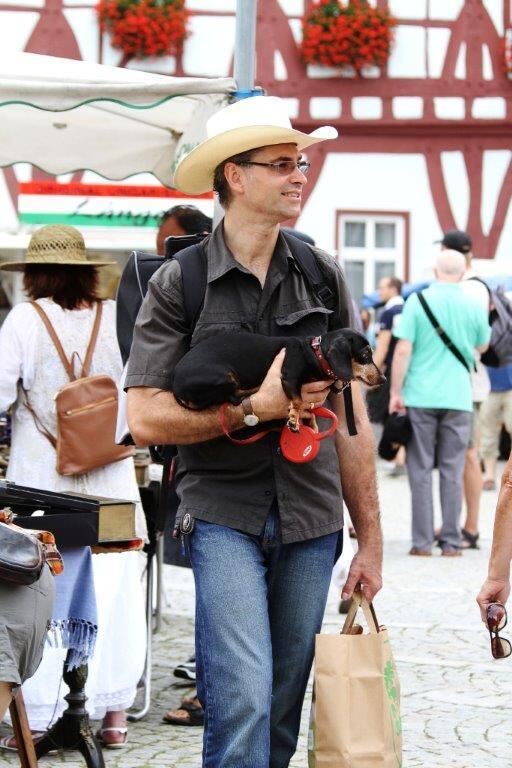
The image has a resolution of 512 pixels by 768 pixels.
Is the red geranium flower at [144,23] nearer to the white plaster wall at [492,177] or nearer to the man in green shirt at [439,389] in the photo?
the white plaster wall at [492,177]

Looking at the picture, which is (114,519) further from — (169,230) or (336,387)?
(169,230)

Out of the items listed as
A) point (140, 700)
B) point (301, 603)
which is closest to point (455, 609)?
point (140, 700)

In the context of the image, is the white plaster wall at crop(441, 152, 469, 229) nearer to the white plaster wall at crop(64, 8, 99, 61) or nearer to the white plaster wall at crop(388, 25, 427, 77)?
the white plaster wall at crop(388, 25, 427, 77)

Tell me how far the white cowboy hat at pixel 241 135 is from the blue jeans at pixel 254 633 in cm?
91

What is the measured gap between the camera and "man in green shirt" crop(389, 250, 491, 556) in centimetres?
1072

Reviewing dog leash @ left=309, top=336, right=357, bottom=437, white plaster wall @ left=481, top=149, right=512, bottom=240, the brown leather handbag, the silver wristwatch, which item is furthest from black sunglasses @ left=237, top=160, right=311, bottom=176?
white plaster wall @ left=481, top=149, right=512, bottom=240

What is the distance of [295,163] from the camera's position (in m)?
4.00

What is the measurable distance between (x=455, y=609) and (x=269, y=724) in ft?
16.3

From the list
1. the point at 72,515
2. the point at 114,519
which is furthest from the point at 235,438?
the point at 114,519

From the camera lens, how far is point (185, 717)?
5984 mm

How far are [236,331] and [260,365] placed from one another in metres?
0.17

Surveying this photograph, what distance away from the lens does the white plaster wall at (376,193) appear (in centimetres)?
2353

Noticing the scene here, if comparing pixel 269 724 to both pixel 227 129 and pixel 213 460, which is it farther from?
pixel 227 129

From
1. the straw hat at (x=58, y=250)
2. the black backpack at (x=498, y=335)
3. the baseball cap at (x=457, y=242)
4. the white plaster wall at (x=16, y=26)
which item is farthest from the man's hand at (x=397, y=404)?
the white plaster wall at (x=16, y=26)
